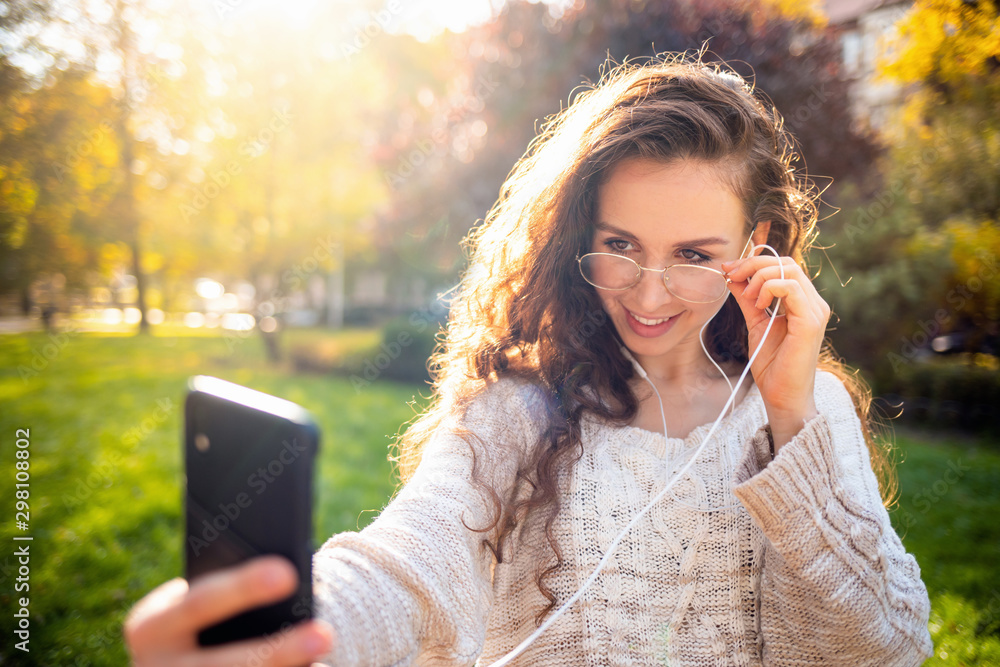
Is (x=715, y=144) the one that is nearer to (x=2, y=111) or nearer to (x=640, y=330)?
(x=640, y=330)

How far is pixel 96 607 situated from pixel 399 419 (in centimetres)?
426

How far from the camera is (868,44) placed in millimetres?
6984

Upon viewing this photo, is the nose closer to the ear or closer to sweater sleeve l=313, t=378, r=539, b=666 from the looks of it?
the ear

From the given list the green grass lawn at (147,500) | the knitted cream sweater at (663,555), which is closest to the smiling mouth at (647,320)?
the knitted cream sweater at (663,555)

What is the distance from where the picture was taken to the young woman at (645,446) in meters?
1.30

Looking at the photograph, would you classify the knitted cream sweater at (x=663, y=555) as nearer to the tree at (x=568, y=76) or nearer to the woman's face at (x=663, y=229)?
the woman's face at (x=663, y=229)

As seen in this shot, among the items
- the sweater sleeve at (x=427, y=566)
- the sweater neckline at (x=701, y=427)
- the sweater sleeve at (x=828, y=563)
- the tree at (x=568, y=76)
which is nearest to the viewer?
the sweater sleeve at (x=427, y=566)

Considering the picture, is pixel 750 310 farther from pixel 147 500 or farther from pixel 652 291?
pixel 147 500

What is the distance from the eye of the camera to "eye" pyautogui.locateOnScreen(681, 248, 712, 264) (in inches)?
64.6

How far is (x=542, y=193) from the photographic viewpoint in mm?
1854

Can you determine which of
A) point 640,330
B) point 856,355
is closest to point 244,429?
point 640,330

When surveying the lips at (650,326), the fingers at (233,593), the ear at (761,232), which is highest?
the ear at (761,232)

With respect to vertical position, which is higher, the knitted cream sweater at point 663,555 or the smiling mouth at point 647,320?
the smiling mouth at point 647,320

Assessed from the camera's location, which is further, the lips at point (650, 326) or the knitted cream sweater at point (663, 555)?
the lips at point (650, 326)
